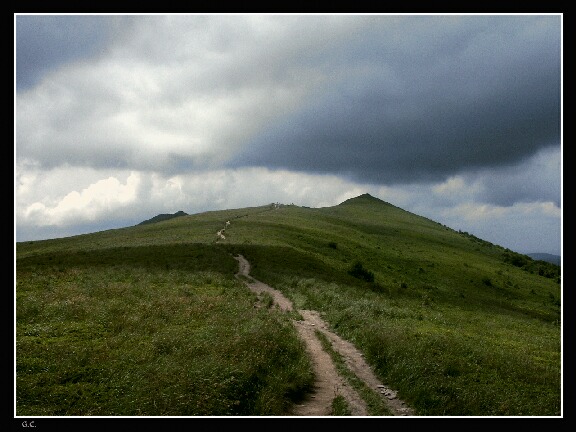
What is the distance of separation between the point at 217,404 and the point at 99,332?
776 centimetres

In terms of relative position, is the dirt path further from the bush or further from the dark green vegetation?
the bush

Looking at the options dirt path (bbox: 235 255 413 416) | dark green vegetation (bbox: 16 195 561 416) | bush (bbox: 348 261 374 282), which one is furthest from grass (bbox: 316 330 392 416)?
bush (bbox: 348 261 374 282)

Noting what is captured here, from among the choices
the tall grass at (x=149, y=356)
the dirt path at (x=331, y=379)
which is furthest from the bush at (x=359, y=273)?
the tall grass at (x=149, y=356)

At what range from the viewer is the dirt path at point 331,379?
12.1m

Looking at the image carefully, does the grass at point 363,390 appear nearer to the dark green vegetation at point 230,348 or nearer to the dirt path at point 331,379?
the dirt path at point 331,379

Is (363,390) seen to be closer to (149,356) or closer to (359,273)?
(149,356)

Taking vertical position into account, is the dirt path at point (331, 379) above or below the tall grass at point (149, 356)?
below

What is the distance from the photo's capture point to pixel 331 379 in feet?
47.0

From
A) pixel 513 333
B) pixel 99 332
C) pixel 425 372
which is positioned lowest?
pixel 513 333

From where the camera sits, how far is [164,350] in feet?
48.0

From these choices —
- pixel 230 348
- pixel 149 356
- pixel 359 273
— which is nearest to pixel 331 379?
pixel 230 348

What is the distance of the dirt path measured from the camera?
12141 mm
